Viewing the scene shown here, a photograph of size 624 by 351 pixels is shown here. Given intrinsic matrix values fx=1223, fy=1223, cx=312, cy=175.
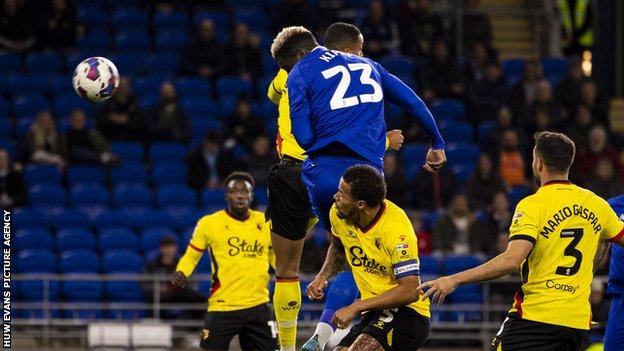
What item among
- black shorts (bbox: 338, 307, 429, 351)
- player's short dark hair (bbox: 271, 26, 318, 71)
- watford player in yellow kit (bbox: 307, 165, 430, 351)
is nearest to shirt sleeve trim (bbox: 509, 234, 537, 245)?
watford player in yellow kit (bbox: 307, 165, 430, 351)

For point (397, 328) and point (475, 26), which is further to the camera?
point (475, 26)

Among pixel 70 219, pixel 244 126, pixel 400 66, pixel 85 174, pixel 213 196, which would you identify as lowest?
pixel 70 219

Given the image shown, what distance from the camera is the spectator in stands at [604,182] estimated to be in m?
16.7

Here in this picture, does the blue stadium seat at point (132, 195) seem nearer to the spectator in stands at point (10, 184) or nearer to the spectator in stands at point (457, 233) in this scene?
the spectator in stands at point (10, 184)

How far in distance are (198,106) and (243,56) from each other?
1.12 meters

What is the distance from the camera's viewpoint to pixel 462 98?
1933 centimetres

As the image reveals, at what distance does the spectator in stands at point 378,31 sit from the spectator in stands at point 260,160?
3.03 metres

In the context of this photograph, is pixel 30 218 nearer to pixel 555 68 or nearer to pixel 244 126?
pixel 244 126

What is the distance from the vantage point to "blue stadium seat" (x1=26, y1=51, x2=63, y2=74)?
757 inches

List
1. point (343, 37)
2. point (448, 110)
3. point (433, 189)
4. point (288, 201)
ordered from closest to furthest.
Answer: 1. point (343, 37)
2. point (288, 201)
3. point (433, 189)
4. point (448, 110)

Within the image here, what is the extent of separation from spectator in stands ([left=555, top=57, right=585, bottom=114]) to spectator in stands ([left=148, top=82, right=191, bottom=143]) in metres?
5.90

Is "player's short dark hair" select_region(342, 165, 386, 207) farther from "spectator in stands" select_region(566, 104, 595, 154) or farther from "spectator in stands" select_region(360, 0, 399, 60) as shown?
"spectator in stands" select_region(360, 0, 399, 60)

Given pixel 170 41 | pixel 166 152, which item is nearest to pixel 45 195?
pixel 166 152

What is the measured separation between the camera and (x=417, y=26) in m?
20.4
